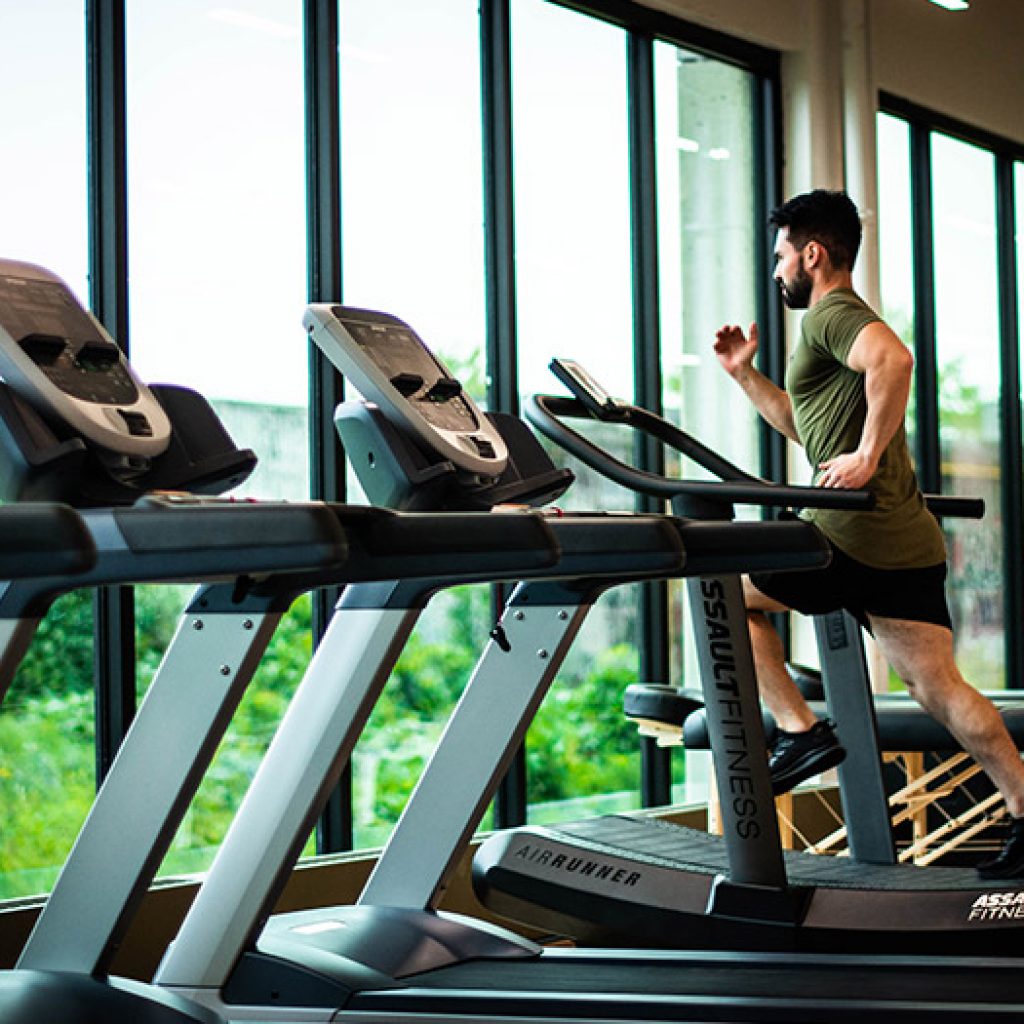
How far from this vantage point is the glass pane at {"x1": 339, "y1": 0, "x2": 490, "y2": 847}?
16.9 feet

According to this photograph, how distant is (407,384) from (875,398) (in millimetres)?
1218

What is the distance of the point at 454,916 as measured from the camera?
3.60 meters

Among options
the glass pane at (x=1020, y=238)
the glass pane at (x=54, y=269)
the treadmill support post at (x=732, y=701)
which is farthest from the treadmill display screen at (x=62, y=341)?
the glass pane at (x=1020, y=238)

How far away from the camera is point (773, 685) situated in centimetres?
411

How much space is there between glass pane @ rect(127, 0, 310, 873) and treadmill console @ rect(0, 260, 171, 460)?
1.73 m

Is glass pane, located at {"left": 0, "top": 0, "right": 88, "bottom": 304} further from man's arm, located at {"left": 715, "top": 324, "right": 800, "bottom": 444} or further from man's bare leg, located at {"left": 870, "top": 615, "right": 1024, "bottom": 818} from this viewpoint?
man's bare leg, located at {"left": 870, "top": 615, "right": 1024, "bottom": 818}

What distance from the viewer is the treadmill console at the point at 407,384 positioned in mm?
3127

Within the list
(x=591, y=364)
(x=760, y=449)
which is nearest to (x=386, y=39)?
(x=591, y=364)

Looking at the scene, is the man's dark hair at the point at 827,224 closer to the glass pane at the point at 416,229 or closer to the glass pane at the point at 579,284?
the glass pane at the point at 416,229

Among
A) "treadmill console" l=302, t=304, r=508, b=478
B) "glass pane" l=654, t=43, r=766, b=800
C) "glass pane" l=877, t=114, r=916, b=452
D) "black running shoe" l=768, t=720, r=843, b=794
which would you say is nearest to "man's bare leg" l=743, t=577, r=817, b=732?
"black running shoe" l=768, t=720, r=843, b=794

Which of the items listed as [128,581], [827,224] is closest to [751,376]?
[827,224]

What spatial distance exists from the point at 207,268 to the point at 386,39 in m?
1.03

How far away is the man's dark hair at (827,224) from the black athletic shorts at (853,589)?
0.71m

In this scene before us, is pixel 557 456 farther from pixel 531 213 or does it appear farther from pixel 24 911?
pixel 24 911
